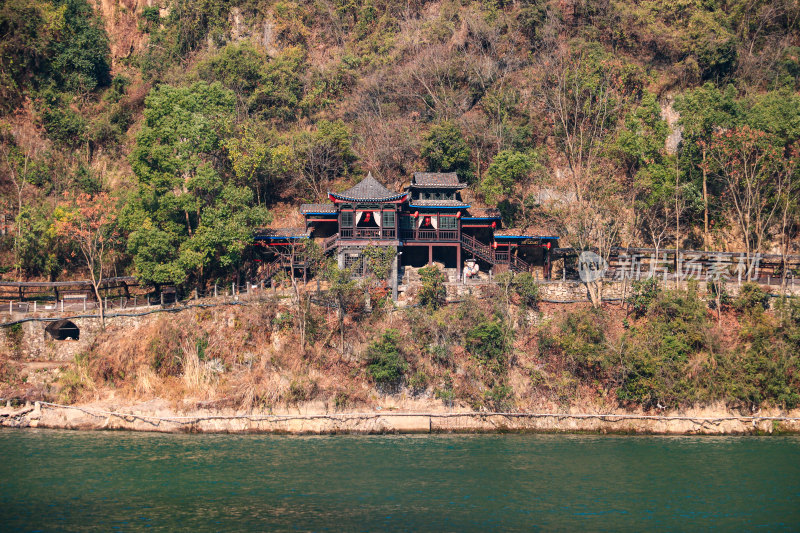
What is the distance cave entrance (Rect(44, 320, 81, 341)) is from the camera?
44500mm

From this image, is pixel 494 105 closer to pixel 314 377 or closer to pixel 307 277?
pixel 307 277

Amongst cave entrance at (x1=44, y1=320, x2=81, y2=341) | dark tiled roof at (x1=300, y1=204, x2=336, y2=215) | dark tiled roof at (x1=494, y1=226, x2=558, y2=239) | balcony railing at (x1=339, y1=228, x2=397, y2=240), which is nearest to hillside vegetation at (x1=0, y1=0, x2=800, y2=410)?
dark tiled roof at (x1=494, y1=226, x2=558, y2=239)

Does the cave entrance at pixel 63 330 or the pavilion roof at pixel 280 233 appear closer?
the cave entrance at pixel 63 330

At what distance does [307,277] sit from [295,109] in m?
18.3

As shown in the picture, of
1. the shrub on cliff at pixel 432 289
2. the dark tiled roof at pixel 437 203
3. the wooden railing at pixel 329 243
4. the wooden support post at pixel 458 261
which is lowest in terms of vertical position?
the shrub on cliff at pixel 432 289

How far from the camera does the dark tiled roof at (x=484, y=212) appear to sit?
2012 inches

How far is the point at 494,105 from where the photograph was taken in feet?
192

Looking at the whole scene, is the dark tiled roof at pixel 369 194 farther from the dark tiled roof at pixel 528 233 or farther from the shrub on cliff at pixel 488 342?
the shrub on cliff at pixel 488 342

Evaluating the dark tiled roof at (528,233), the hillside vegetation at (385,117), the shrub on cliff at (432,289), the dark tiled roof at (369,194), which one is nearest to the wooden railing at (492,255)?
the dark tiled roof at (528,233)

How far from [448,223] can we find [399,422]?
16420 mm

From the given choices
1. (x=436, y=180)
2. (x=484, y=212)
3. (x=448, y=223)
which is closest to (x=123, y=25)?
(x=436, y=180)

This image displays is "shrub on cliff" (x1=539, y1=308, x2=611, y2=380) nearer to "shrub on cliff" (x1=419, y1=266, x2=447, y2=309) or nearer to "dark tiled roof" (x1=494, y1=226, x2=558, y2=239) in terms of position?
"shrub on cliff" (x1=419, y1=266, x2=447, y2=309)

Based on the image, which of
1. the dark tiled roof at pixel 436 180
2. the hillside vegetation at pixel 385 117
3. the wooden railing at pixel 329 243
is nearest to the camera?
the wooden railing at pixel 329 243

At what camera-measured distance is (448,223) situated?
50656 millimetres
